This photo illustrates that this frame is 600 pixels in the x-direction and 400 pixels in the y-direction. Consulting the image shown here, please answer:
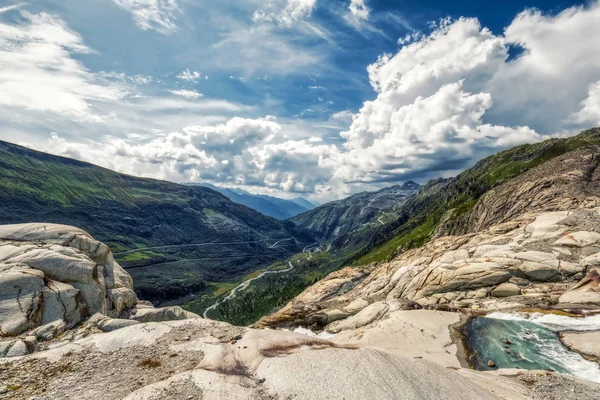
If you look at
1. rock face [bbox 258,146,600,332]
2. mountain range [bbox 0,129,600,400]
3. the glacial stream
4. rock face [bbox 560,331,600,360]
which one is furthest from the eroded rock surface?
rock face [bbox 560,331,600,360]

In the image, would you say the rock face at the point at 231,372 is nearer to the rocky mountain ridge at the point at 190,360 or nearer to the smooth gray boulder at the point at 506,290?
the rocky mountain ridge at the point at 190,360

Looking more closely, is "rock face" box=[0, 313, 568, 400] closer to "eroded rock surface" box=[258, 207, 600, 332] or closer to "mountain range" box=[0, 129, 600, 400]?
"mountain range" box=[0, 129, 600, 400]

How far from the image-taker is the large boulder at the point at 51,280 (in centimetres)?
2688

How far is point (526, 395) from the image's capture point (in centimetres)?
1892

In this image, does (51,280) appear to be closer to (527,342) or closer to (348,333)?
(348,333)

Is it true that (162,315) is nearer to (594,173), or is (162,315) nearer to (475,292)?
(475,292)

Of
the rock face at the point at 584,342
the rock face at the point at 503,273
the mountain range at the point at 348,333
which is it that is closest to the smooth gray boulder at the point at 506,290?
the rock face at the point at 503,273

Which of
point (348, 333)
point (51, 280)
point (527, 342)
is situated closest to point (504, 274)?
point (527, 342)

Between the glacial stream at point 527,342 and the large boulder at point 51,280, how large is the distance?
136 ft

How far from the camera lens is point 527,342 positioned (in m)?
31.1

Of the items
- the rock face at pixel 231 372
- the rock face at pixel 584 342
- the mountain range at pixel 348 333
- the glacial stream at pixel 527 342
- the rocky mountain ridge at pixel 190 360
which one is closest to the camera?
the rock face at pixel 231 372

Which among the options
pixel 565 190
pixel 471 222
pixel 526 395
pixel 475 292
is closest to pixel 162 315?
pixel 526 395

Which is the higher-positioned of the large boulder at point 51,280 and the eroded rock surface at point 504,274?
the eroded rock surface at point 504,274

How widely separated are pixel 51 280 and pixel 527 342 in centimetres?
5155
